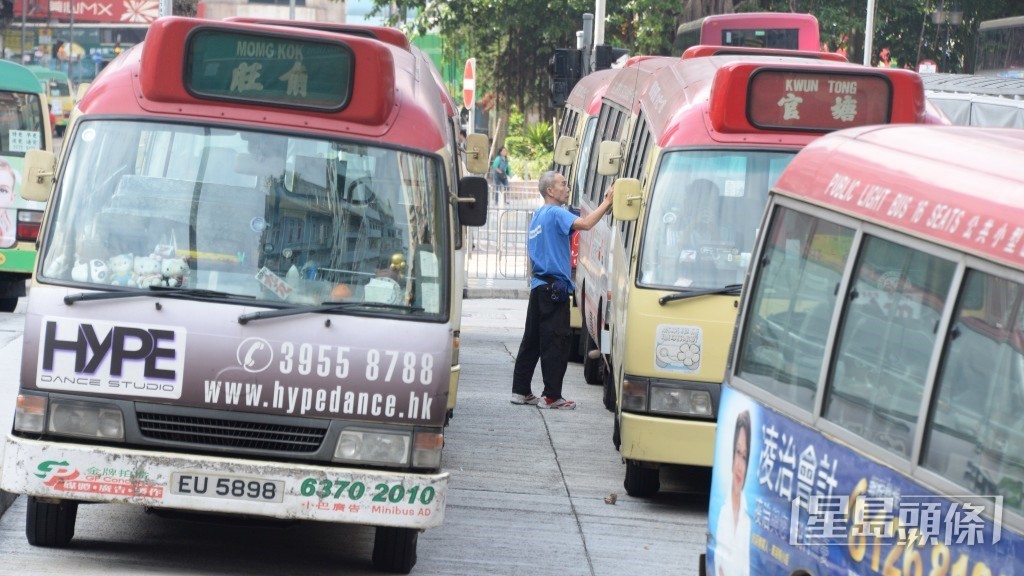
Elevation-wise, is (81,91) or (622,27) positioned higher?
(622,27)

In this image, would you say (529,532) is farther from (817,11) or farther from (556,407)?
(817,11)

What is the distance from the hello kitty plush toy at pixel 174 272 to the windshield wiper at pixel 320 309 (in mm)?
362

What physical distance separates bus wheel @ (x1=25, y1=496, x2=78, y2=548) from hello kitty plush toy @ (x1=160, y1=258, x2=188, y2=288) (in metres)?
1.20

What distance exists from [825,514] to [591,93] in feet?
41.7

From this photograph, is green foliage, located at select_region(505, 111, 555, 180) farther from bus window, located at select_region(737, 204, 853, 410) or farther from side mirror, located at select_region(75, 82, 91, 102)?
bus window, located at select_region(737, 204, 853, 410)

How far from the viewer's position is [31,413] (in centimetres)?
675

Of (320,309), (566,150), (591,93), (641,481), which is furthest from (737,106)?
(591,93)

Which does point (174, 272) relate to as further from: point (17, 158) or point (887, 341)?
point (17, 158)

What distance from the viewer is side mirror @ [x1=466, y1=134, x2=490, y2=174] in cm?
1148

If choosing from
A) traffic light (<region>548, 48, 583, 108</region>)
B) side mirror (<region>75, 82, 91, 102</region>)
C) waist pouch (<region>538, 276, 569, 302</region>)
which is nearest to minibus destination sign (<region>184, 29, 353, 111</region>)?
side mirror (<region>75, 82, 91, 102</region>)

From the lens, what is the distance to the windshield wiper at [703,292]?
9031mm

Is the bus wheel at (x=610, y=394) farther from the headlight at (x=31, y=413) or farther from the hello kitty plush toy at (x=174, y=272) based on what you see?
the headlight at (x=31, y=413)

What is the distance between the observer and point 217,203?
7020 mm

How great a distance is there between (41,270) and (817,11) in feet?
112
